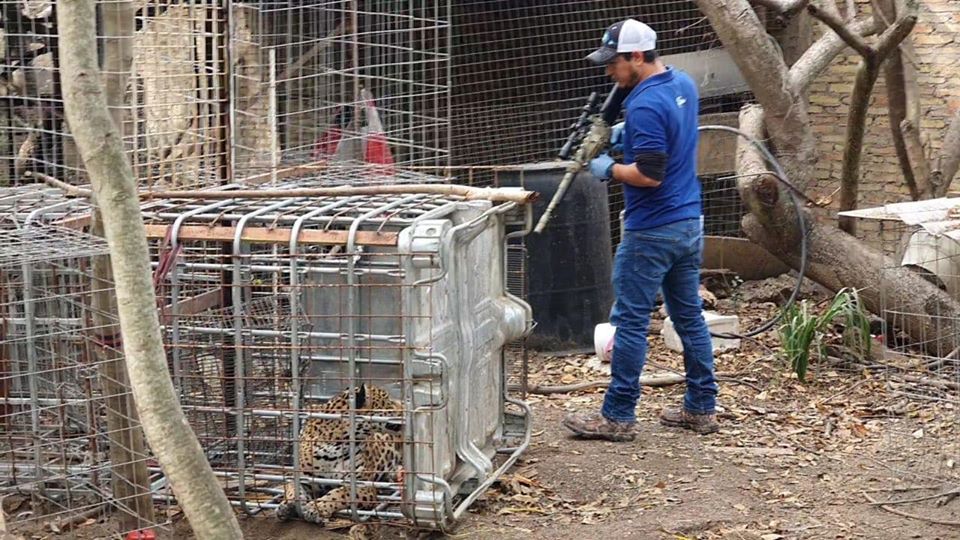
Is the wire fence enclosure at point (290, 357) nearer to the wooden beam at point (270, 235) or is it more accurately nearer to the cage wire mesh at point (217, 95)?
the wooden beam at point (270, 235)

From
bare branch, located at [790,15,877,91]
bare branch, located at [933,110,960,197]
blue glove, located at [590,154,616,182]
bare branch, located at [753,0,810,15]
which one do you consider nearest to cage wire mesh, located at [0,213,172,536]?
blue glove, located at [590,154,616,182]

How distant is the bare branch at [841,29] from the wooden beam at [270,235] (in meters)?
4.43

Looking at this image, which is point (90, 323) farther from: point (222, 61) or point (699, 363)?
point (699, 363)

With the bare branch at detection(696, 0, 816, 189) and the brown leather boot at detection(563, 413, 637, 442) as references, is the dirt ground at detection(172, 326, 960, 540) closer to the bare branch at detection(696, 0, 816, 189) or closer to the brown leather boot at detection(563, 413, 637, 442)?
the brown leather boot at detection(563, 413, 637, 442)

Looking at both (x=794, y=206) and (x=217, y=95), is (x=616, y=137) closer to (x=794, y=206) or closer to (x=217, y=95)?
(x=217, y=95)

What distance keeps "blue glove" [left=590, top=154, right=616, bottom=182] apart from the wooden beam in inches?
65.6

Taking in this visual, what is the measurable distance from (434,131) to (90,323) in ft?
18.2

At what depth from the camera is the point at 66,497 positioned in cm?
541

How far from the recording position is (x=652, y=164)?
6113mm

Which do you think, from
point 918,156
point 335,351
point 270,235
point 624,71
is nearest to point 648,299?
point 624,71

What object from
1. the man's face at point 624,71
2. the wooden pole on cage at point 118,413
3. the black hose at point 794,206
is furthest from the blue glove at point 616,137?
the wooden pole on cage at point 118,413

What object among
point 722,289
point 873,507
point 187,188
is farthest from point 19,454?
point 722,289

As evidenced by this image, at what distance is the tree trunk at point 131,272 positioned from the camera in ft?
11.2

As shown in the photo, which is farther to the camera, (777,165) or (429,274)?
(777,165)
